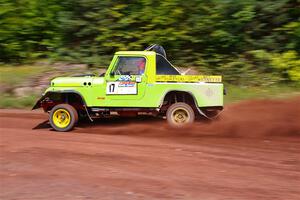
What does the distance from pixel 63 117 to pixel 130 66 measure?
1.73 m

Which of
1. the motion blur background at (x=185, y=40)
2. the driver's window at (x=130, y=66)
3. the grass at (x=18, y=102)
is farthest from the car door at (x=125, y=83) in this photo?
the motion blur background at (x=185, y=40)

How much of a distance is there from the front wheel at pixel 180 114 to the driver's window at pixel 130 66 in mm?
988

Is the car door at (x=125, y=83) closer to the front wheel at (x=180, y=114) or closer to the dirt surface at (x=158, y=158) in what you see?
the dirt surface at (x=158, y=158)

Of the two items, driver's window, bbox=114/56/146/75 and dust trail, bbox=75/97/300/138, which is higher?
driver's window, bbox=114/56/146/75

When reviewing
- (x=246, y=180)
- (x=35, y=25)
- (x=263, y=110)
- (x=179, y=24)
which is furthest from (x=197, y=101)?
(x=35, y=25)

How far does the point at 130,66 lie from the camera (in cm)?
1043

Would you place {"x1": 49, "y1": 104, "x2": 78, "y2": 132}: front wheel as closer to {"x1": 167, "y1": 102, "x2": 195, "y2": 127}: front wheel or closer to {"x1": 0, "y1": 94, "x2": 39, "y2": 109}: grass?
{"x1": 167, "y1": 102, "x2": 195, "y2": 127}: front wheel

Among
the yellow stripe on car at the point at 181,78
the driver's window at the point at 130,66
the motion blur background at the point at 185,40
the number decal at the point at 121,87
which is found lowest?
the number decal at the point at 121,87

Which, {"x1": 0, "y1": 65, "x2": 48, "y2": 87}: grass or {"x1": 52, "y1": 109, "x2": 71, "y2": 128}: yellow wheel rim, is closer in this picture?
{"x1": 52, "y1": 109, "x2": 71, "y2": 128}: yellow wheel rim

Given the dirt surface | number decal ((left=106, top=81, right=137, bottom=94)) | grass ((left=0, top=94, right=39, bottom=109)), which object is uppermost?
number decal ((left=106, top=81, right=137, bottom=94))

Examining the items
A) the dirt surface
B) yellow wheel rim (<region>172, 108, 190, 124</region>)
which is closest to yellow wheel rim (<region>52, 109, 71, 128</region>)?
the dirt surface

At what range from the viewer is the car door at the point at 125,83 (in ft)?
33.7

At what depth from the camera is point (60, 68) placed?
1581cm

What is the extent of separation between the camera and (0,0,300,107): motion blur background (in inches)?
592
